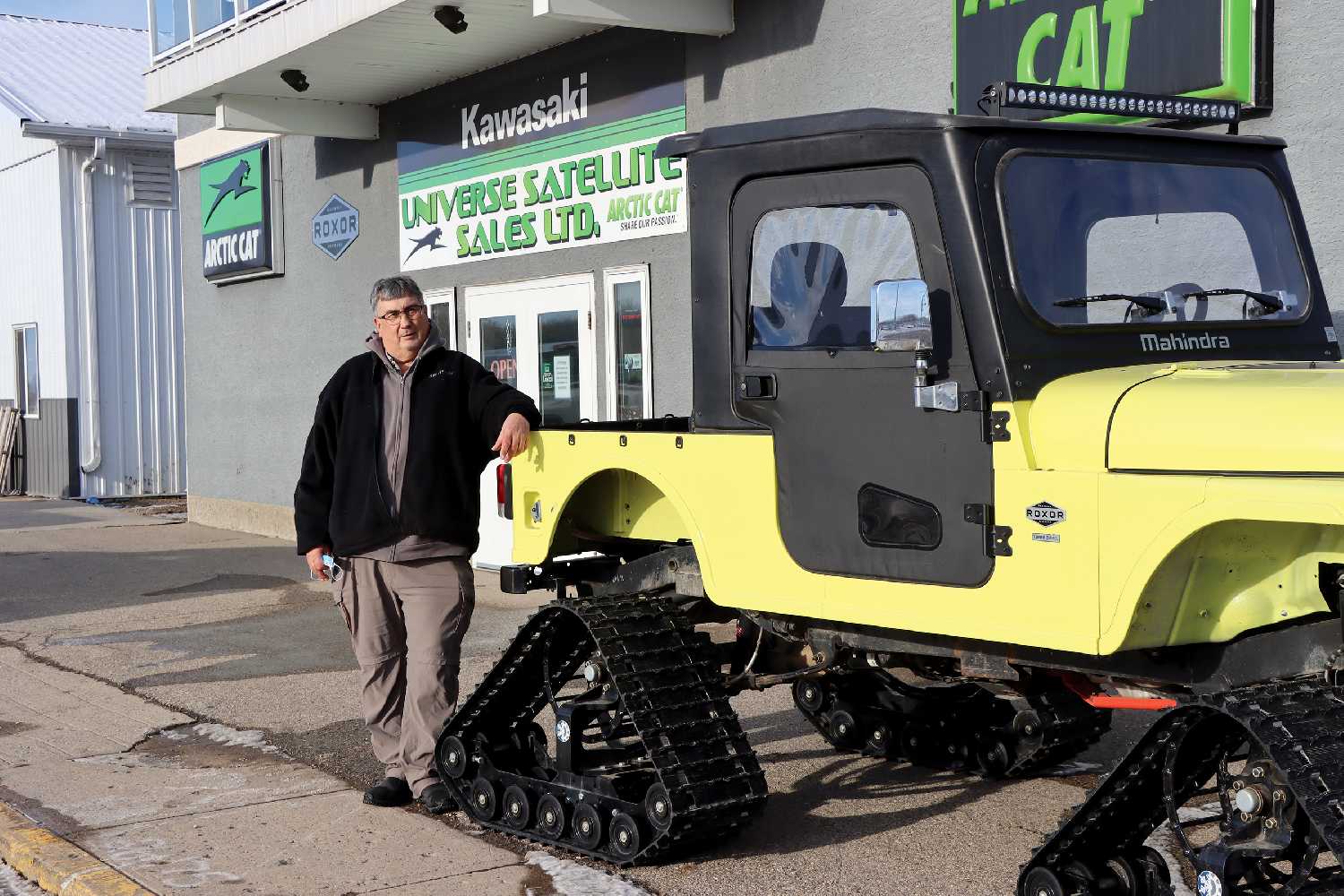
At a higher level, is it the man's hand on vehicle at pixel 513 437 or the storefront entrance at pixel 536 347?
the storefront entrance at pixel 536 347

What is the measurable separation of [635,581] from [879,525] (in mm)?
1348

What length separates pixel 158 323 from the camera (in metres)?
22.3

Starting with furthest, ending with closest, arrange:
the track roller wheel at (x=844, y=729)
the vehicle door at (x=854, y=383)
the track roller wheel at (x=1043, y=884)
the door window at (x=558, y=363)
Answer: the door window at (x=558, y=363)
the track roller wheel at (x=844, y=729)
the vehicle door at (x=854, y=383)
the track roller wheel at (x=1043, y=884)

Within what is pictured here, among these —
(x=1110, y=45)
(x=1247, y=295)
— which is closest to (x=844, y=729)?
(x=1247, y=295)

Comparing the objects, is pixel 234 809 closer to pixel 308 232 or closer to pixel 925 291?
pixel 925 291

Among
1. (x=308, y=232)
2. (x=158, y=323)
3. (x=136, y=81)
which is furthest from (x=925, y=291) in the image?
(x=136, y=81)

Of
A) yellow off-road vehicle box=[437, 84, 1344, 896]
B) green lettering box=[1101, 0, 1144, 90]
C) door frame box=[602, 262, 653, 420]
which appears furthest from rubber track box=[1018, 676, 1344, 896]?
door frame box=[602, 262, 653, 420]

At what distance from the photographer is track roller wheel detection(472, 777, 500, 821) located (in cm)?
565

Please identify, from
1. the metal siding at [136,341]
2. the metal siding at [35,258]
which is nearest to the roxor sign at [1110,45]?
the metal siding at [136,341]

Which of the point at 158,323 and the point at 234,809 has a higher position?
the point at 158,323

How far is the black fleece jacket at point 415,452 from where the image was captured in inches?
237

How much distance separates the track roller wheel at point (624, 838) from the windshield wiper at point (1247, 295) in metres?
2.39

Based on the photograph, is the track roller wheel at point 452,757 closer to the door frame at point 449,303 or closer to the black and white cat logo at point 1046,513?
the black and white cat logo at point 1046,513

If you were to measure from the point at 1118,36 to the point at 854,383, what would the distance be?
13.0 feet
